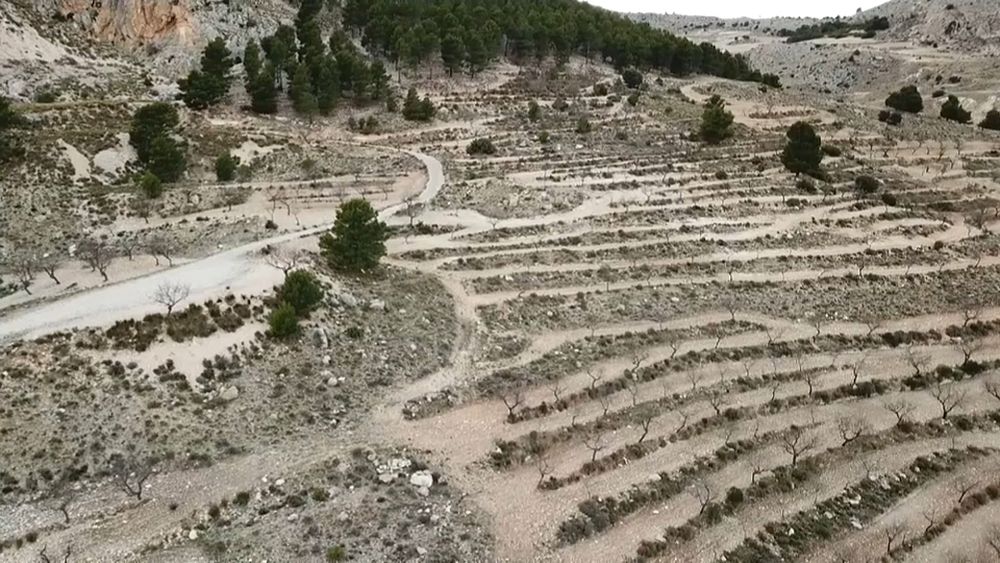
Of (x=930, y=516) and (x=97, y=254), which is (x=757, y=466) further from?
(x=97, y=254)

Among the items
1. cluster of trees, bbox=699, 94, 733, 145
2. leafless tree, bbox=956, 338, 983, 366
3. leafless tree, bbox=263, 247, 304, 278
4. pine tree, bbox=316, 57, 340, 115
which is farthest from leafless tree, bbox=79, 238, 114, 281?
cluster of trees, bbox=699, 94, 733, 145

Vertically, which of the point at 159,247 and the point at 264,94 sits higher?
the point at 264,94

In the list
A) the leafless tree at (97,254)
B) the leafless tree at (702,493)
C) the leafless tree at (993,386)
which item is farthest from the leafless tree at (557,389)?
the leafless tree at (97,254)

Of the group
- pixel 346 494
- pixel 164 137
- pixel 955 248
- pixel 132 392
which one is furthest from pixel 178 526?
pixel 955 248

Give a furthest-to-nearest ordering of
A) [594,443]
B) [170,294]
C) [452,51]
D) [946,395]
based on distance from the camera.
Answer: [452,51]
[946,395]
[170,294]
[594,443]

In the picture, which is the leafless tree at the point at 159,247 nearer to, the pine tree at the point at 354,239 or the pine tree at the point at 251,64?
the pine tree at the point at 354,239

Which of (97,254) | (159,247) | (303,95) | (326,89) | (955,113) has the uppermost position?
(326,89)

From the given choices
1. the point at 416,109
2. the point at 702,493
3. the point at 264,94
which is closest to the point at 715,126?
the point at 416,109
